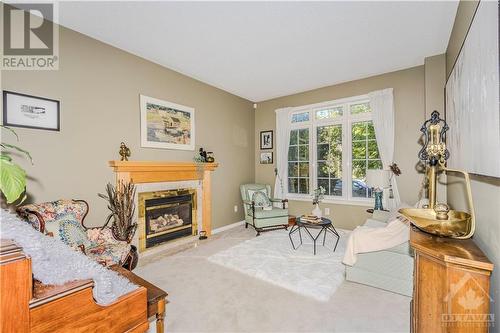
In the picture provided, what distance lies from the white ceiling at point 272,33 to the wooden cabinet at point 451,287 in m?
2.42

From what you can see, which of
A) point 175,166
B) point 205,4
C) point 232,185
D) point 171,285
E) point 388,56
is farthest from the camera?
→ point 232,185

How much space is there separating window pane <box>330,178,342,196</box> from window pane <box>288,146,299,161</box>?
97cm

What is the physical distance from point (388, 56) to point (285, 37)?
1744 mm

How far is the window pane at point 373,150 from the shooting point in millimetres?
4341

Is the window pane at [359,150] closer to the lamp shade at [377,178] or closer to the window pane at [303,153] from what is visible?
the lamp shade at [377,178]

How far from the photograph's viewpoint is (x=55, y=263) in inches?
33.9

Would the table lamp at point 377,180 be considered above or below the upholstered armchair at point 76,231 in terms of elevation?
above

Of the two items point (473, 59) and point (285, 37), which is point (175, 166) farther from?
point (473, 59)

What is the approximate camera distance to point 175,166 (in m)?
3.92

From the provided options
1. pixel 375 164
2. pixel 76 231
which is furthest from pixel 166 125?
pixel 375 164

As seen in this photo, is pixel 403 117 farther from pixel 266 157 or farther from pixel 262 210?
pixel 262 210

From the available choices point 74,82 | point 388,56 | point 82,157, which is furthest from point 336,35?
point 82,157

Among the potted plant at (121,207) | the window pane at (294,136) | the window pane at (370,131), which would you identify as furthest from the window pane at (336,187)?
the potted plant at (121,207)
